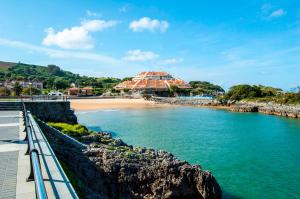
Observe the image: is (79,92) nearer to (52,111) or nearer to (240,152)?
(52,111)

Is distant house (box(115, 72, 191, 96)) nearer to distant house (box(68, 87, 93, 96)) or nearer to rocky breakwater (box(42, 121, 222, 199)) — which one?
distant house (box(68, 87, 93, 96))

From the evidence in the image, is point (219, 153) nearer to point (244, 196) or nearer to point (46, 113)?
point (244, 196)

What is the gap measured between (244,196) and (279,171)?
5.97 metres

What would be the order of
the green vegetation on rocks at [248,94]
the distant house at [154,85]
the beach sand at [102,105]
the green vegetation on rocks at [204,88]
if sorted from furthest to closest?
the green vegetation on rocks at [204,88] → the distant house at [154,85] → the green vegetation on rocks at [248,94] → the beach sand at [102,105]

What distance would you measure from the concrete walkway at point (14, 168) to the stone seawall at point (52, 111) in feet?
53.9

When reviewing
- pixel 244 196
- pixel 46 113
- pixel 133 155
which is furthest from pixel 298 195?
pixel 46 113

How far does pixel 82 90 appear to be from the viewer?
121 m

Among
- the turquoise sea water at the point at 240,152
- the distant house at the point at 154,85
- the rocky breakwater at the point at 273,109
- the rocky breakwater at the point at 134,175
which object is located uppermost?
the distant house at the point at 154,85

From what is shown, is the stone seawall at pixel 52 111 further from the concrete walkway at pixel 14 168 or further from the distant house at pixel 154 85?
the distant house at pixel 154 85

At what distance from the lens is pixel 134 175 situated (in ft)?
44.0

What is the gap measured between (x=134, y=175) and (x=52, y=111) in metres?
19.0

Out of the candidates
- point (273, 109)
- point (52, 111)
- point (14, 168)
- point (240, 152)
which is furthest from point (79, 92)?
point (14, 168)

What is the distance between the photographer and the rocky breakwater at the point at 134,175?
1285 cm

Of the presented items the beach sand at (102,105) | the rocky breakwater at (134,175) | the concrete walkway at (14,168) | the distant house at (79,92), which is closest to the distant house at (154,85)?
the distant house at (79,92)
